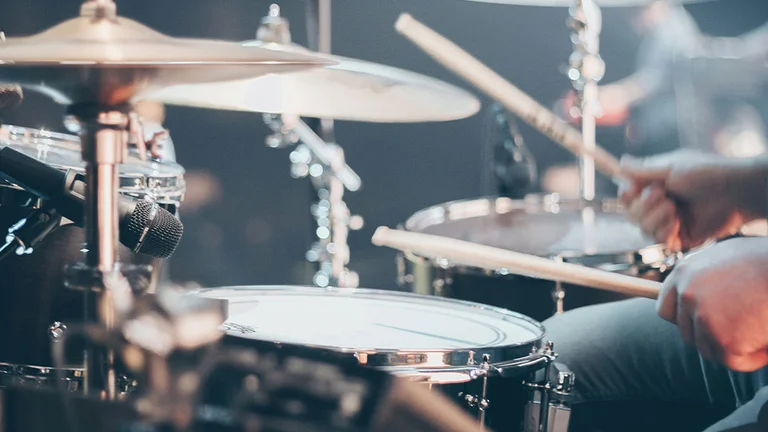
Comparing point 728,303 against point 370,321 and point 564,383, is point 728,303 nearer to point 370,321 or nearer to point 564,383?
point 564,383

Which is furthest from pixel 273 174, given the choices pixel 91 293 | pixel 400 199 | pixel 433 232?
pixel 91 293

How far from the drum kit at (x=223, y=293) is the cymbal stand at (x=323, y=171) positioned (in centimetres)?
40

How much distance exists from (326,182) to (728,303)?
1436 mm

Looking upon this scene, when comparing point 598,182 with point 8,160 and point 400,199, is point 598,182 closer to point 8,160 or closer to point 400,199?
point 400,199

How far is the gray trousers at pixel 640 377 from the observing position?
3.83 feet

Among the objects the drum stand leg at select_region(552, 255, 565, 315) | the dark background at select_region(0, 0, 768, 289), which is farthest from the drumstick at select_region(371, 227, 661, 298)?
the dark background at select_region(0, 0, 768, 289)

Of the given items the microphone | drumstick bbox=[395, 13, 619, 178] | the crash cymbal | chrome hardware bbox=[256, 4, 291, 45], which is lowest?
the microphone

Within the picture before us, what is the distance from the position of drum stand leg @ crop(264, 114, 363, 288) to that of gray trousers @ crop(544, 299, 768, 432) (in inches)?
37.1

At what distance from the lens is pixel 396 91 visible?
1.33m

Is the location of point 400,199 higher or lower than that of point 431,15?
lower

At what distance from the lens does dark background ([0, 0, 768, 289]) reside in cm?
312

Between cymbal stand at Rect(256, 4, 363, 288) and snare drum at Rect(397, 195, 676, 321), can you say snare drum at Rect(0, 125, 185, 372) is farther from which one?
cymbal stand at Rect(256, 4, 363, 288)

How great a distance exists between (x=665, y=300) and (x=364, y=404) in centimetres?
51

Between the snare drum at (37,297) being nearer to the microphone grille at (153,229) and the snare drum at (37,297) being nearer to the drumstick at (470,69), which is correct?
the microphone grille at (153,229)
